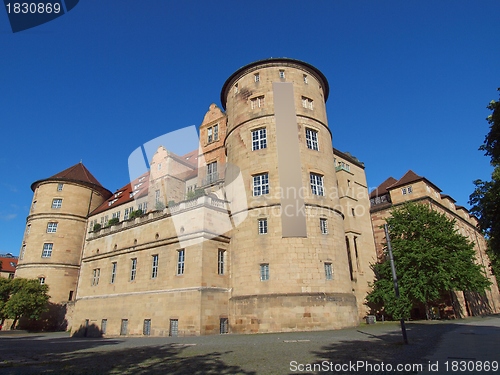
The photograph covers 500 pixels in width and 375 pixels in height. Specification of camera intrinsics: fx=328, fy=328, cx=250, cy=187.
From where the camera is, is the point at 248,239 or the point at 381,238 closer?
the point at 248,239

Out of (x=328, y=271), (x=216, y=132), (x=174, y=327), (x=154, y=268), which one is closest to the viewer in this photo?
(x=174, y=327)

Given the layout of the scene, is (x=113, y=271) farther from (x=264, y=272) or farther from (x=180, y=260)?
(x=264, y=272)

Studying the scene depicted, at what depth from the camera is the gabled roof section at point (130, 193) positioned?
41.3 m

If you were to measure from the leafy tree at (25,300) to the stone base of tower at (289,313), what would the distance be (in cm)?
2823

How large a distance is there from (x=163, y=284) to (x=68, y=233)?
2875 centimetres

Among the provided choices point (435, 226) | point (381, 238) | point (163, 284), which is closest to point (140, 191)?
point (163, 284)

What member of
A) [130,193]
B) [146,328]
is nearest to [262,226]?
[146,328]

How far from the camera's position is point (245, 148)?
28.0 metres

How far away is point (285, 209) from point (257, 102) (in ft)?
33.6

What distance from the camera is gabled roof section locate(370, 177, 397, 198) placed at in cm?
4304

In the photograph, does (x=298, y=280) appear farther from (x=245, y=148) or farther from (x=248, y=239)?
(x=245, y=148)

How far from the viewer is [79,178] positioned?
50.1 metres

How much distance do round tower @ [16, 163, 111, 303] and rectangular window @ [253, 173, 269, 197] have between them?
32849 mm

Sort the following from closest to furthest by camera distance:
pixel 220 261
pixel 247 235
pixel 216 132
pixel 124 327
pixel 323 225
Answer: pixel 220 261, pixel 247 235, pixel 323 225, pixel 124 327, pixel 216 132
